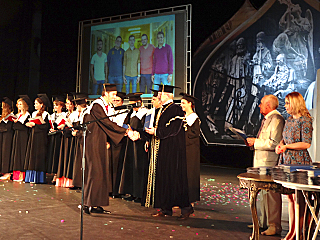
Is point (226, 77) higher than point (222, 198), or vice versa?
point (226, 77)

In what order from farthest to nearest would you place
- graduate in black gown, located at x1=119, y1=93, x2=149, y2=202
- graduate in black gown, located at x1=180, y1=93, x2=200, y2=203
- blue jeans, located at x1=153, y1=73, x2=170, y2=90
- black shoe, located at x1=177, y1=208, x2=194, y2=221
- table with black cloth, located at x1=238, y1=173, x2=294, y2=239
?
blue jeans, located at x1=153, y1=73, x2=170, y2=90 < graduate in black gown, located at x1=119, y1=93, x2=149, y2=202 < graduate in black gown, located at x1=180, y1=93, x2=200, y2=203 < black shoe, located at x1=177, y1=208, x2=194, y2=221 < table with black cloth, located at x1=238, y1=173, x2=294, y2=239

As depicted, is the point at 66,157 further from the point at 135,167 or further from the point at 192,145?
the point at 192,145

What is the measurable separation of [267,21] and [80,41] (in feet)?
19.4

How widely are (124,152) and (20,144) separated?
287cm

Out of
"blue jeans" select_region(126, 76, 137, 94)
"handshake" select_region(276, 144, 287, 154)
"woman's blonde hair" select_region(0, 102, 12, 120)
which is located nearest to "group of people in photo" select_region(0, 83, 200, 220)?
"woman's blonde hair" select_region(0, 102, 12, 120)

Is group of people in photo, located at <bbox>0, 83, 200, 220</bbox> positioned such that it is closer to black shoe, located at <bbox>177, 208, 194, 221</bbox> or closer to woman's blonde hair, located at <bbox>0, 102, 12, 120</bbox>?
black shoe, located at <bbox>177, 208, 194, 221</bbox>

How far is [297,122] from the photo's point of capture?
10.5 ft

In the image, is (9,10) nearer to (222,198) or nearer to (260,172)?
(222,198)

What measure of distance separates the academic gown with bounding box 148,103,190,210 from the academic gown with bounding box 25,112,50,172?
142 inches

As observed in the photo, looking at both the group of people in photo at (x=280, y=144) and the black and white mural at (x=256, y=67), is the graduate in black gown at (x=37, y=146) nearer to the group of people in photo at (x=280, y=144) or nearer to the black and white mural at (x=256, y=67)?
the black and white mural at (x=256, y=67)

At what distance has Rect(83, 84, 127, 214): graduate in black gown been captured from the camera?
4.28 meters

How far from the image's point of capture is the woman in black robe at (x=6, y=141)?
7.25 meters

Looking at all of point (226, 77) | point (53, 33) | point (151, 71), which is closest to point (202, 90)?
point (226, 77)

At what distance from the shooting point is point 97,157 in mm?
4332
